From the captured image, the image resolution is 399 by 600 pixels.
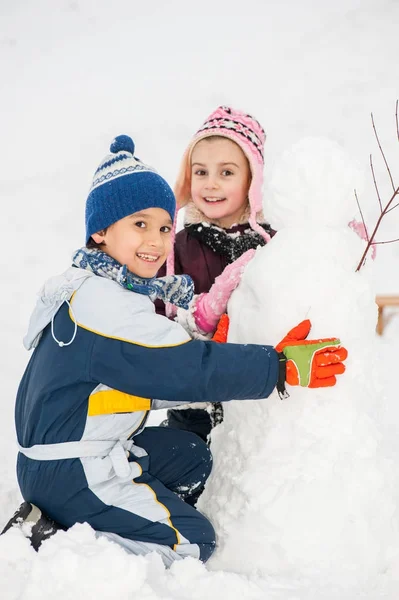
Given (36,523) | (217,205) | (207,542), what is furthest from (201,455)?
(217,205)

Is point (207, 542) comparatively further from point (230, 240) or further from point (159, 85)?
point (159, 85)

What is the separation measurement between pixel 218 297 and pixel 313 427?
0.51 metres

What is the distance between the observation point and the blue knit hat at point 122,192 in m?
1.70

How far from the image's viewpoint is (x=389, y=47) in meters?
6.34

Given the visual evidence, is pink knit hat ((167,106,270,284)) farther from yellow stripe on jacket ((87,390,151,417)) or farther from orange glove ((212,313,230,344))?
yellow stripe on jacket ((87,390,151,417))

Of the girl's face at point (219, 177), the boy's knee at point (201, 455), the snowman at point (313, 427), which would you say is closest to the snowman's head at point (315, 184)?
the snowman at point (313, 427)

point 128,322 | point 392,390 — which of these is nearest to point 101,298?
point 128,322

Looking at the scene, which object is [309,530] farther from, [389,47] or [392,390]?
[389,47]

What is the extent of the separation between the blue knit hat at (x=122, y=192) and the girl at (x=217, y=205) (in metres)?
0.56

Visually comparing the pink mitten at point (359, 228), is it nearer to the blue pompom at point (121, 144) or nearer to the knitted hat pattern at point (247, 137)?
the knitted hat pattern at point (247, 137)

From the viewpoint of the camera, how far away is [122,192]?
170 cm

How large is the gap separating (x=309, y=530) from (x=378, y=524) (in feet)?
0.62

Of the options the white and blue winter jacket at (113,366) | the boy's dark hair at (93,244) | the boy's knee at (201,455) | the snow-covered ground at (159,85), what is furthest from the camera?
the snow-covered ground at (159,85)

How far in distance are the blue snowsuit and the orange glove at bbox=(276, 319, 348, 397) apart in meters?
0.04
